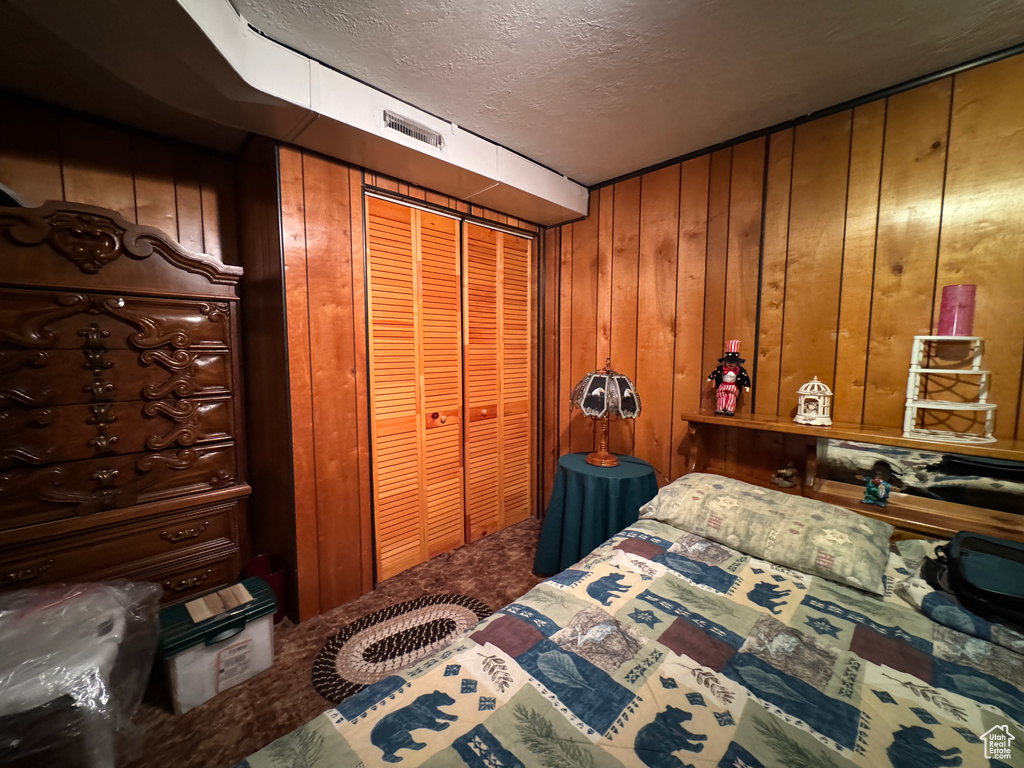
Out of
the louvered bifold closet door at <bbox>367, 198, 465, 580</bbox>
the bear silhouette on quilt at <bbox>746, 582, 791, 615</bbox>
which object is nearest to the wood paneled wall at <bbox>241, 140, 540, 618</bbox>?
the louvered bifold closet door at <bbox>367, 198, 465, 580</bbox>

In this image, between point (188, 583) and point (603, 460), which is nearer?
point (188, 583)

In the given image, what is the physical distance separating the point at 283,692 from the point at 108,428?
4.04ft

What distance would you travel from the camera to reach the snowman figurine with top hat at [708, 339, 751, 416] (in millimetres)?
1814

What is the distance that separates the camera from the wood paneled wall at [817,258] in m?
1.35

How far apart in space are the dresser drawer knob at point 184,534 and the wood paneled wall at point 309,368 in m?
0.25

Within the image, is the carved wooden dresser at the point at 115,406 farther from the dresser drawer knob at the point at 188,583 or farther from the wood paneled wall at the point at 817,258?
the wood paneled wall at the point at 817,258

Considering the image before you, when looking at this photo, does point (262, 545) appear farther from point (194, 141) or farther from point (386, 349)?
point (194, 141)

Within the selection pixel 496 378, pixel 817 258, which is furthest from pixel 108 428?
pixel 817 258

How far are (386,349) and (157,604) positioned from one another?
1.35 meters

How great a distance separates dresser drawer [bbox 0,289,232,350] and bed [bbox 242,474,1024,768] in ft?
5.31

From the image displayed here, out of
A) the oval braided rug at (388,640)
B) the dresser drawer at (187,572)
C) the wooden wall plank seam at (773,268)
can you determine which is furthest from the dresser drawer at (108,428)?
the wooden wall plank seam at (773,268)

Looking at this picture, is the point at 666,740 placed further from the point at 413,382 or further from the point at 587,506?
the point at 413,382

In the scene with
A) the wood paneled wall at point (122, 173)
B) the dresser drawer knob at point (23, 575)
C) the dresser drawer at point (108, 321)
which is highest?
the wood paneled wall at point (122, 173)

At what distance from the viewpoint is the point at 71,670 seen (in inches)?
40.8
